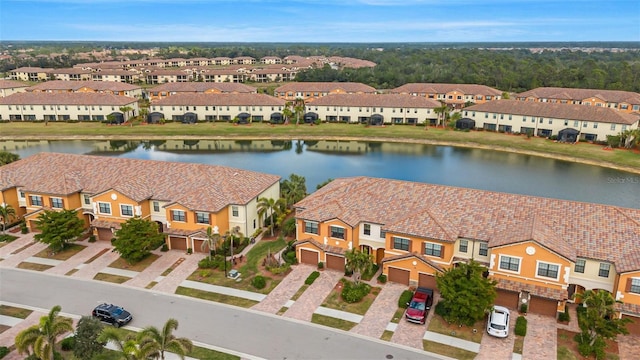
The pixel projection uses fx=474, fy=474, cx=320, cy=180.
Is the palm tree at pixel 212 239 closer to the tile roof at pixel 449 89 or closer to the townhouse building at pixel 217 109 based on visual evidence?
the townhouse building at pixel 217 109

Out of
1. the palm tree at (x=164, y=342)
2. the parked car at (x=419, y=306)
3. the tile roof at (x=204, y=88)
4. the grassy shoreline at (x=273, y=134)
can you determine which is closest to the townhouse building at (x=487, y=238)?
the parked car at (x=419, y=306)

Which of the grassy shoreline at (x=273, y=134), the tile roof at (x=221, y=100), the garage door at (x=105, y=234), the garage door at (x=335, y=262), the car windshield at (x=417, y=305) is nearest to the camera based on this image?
the car windshield at (x=417, y=305)

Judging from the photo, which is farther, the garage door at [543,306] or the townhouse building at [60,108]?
the townhouse building at [60,108]

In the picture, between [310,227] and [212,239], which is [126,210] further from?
[310,227]

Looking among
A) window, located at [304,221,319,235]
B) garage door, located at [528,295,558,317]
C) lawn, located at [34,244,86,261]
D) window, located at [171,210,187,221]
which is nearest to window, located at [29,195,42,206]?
lawn, located at [34,244,86,261]

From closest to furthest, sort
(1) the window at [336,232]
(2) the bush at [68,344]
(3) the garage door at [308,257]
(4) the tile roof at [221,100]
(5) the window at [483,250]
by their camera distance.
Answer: (2) the bush at [68,344] < (5) the window at [483,250] < (1) the window at [336,232] < (3) the garage door at [308,257] < (4) the tile roof at [221,100]

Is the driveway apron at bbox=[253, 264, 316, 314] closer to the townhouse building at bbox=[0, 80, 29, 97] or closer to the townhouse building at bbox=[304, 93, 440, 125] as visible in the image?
the townhouse building at bbox=[304, 93, 440, 125]

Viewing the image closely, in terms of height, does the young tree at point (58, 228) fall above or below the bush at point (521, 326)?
above

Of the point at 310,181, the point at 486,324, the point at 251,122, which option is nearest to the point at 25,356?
the point at 486,324
